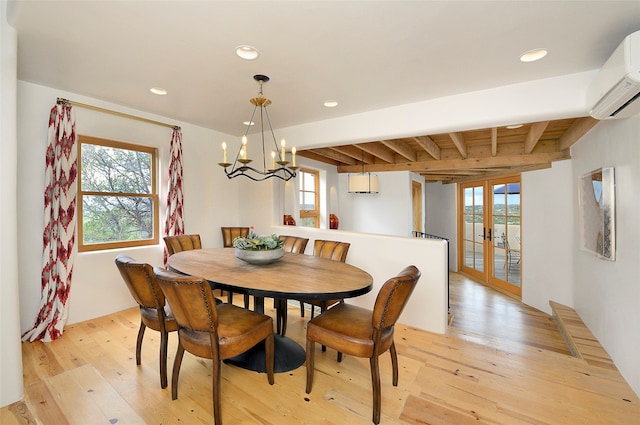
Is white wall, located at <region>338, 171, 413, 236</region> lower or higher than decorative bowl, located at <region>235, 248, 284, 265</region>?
higher

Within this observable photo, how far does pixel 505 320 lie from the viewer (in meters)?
4.15

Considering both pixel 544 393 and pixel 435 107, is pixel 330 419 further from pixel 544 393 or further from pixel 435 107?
pixel 435 107

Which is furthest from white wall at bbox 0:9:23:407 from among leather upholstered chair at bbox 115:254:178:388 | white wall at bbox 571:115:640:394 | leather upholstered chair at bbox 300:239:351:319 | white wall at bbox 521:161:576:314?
white wall at bbox 521:161:576:314

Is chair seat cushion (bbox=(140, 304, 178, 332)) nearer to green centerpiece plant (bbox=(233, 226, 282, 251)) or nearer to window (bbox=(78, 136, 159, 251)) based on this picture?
green centerpiece plant (bbox=(233, 226, 282, 251))

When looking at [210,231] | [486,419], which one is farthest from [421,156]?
[486,419]

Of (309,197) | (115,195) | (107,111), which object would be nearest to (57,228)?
(115,195)

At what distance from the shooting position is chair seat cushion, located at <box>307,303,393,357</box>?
177 centimetres

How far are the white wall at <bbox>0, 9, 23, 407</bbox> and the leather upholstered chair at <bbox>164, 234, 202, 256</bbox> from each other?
53.2 inches

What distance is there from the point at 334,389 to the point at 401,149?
152 inches

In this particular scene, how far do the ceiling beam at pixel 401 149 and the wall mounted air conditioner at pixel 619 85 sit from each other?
2.36m

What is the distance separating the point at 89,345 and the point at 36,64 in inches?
98.4

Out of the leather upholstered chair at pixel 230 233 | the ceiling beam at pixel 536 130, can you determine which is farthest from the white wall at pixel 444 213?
the leather upholstered chair at pixel 230 233

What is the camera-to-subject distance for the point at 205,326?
5.53ft

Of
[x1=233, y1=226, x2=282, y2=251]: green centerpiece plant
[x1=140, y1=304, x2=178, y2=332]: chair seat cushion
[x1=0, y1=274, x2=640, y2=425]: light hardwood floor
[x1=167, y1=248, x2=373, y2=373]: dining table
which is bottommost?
[x1=0, y1=274, x2=640, y2=425]: light hardwood floor
